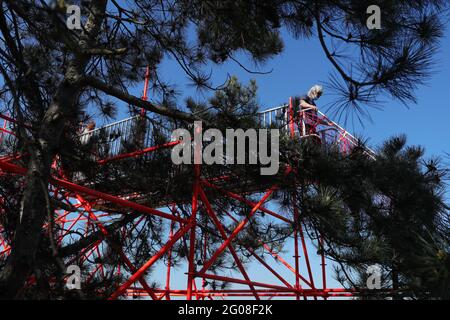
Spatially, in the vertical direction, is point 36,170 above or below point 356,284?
above

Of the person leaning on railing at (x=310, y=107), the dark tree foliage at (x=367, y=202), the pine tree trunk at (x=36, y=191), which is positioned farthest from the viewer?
the person leaning on railing at (x=310, y=107)

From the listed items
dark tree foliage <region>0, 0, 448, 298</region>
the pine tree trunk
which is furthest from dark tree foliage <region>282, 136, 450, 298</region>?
the pine tree trunk

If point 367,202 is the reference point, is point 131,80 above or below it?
above

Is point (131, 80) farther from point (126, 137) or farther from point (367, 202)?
point (367, 202)

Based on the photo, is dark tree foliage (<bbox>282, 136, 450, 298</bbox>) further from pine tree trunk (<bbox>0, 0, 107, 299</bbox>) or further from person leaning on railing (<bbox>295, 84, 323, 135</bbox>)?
pine tree trunk (<bbox>0, 0, 107, 299</bbox>)

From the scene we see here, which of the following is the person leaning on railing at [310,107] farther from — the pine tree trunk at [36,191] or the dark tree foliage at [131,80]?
the pine tree trunk at [36,191]

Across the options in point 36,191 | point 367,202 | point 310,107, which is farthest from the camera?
point 310,107

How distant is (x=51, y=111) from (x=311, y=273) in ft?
14.1

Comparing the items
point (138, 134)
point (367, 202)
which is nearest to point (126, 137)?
point (138, 134)

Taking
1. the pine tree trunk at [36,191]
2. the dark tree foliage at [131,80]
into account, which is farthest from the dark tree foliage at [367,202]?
the pine tree trunk at [36,191]

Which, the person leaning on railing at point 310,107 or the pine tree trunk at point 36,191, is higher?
the person leaning on railing at point 310,107
